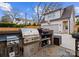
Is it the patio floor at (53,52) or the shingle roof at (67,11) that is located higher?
the shingle roof at (67,11)

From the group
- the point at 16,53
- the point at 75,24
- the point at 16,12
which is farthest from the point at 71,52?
the point at 16,12

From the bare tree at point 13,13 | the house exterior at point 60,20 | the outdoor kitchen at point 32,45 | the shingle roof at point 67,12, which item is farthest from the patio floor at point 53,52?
the bare tree at point 13,13

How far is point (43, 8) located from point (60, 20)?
0.26 m

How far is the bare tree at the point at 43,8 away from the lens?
183cm

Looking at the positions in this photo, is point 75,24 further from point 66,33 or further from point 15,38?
point 15,38

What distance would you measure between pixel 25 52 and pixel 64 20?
0.61 meters

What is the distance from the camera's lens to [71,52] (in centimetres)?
182

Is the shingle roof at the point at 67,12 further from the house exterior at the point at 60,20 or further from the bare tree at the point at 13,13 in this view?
the bare tree at the point at 13,13

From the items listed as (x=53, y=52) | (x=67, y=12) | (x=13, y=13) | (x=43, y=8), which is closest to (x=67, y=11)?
(x=67, y=12)

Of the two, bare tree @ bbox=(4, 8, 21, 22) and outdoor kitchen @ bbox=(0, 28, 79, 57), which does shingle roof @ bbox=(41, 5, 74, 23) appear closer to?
outdoor kitchen @ bbox=(0, 28, 79, 57)

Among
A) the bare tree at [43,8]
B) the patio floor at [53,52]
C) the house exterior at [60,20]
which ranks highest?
the bare tree at [43,8]

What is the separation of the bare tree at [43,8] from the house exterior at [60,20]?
Result: 0.13 ft

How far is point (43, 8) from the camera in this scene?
1.85 meters

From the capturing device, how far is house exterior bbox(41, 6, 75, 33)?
71.4 inches
